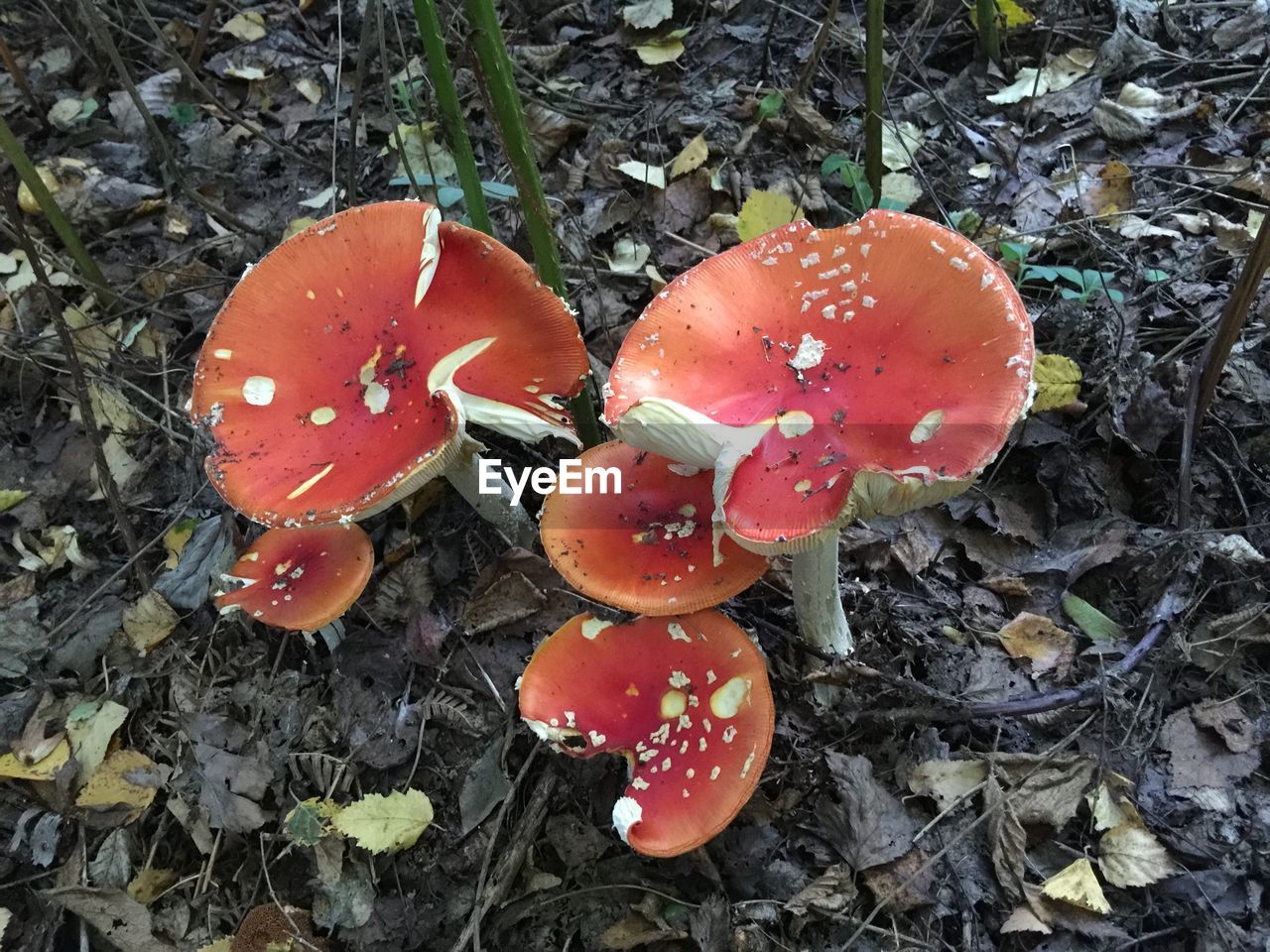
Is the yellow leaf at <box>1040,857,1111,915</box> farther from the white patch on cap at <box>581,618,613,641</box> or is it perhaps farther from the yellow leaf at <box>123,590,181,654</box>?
the yellow leaf at <box>123,590,181,654</box>

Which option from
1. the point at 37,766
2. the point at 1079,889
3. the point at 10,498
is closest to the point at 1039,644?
the point at 1079,889

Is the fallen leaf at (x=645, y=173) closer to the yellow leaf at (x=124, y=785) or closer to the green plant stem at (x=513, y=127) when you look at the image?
the green plant stem at (x=513, y=127)

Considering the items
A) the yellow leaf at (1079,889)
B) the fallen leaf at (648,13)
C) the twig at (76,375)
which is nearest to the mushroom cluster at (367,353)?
the twig at (76,375)

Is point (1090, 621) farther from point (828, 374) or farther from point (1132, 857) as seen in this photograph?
point (828, 374)

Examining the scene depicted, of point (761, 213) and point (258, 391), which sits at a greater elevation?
point (258, 391)

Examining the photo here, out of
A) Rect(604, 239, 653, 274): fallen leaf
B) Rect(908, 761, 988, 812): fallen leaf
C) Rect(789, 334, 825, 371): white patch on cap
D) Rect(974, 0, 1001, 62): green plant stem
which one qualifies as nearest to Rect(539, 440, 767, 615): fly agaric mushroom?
Rect(789, 334, 825, 371): white patch on cap

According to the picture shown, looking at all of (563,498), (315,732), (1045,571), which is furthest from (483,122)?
(1045,571)
